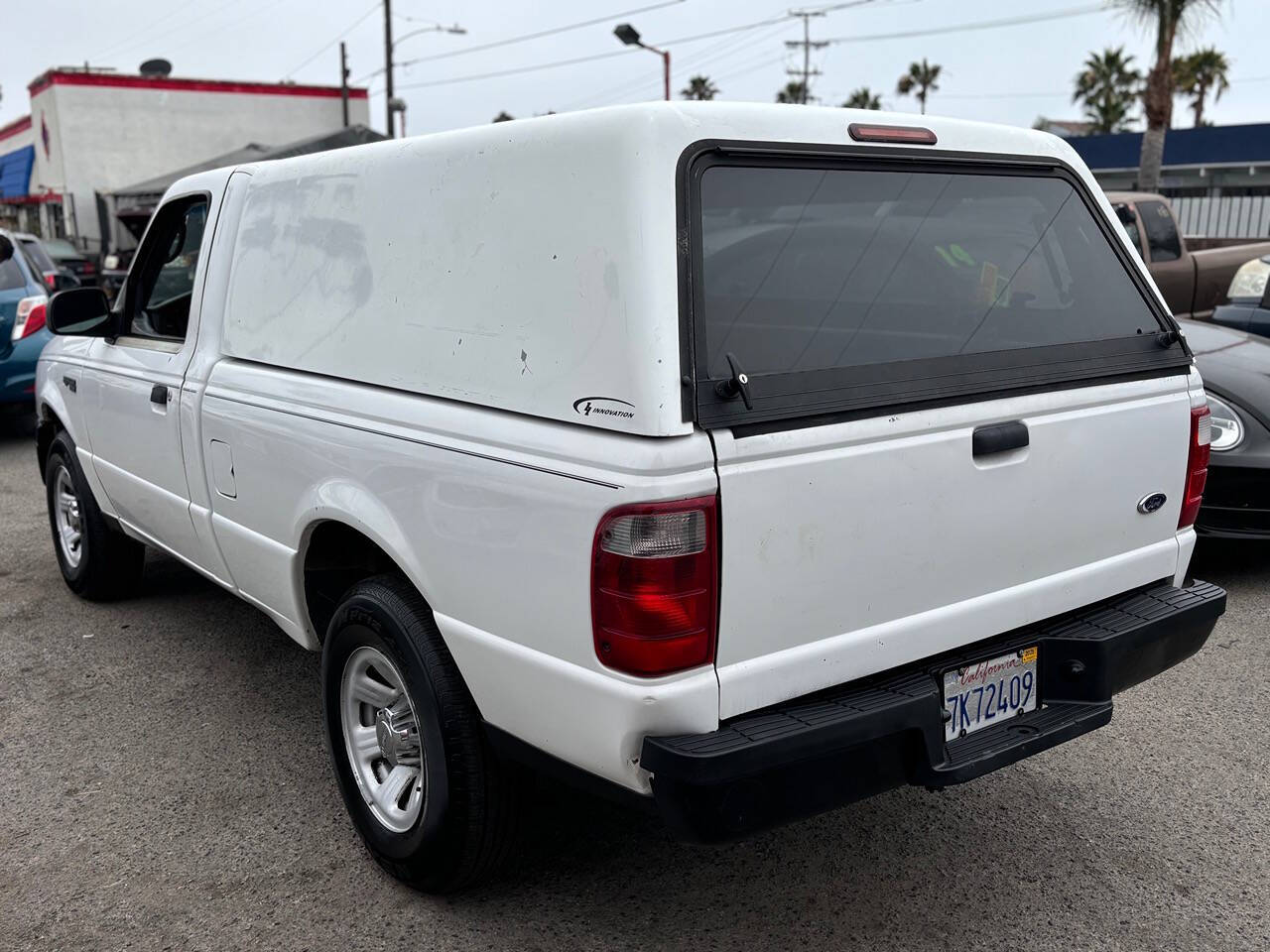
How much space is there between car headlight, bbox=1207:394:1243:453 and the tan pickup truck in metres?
5.81

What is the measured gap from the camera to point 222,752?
12.4 ft

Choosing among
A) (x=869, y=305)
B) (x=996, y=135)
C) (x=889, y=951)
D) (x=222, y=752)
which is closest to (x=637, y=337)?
(x=869, y=305)

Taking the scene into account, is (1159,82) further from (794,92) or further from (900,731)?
(794,92)

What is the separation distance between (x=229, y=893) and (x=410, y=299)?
1.63m

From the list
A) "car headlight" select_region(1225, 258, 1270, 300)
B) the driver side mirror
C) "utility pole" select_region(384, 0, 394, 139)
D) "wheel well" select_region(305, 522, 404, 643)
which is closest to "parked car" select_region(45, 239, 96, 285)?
"utility pole" select_region(384, 0, 394, 139)

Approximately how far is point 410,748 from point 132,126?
120ft

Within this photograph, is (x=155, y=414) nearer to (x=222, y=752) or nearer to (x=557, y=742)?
(x=222, y=752)

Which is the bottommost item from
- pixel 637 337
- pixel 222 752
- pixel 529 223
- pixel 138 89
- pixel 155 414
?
pixel 222 752

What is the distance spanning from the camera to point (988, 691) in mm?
2682

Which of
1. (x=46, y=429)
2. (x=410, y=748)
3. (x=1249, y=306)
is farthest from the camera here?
(x=1249, y=306)

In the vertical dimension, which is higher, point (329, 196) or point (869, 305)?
point (329, 196)

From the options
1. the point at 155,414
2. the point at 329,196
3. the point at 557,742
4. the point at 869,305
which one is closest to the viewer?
the point at 557,742

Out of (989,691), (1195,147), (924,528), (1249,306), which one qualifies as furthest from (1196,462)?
(1195,147)

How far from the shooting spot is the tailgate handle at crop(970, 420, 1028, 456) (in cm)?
257
